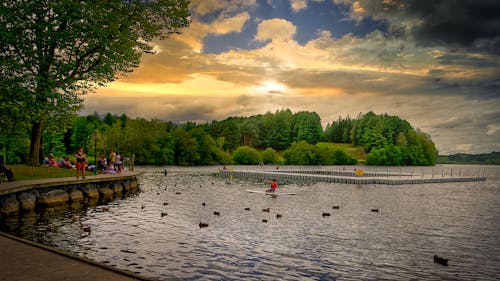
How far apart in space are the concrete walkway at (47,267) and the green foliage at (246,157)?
155m

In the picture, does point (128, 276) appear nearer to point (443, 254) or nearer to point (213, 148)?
point (443, 254)

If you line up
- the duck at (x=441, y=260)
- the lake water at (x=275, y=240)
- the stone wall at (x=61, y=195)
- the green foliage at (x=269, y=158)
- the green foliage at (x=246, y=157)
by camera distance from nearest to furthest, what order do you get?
the lake water at (x=275, y=240), the duck at (x=441, y=260), the stone wall at (x=61, y=195), the green foliage at (x=246, y=157), the green foliage at (x=269, y=158)

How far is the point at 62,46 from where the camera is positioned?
116ft

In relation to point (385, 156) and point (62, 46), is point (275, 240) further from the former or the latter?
point (385, 156)

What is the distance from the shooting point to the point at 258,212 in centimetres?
2867

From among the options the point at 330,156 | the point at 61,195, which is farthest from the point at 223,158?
the point at 61,195

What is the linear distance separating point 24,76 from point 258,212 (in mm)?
22647

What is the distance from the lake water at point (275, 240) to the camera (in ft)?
46.4

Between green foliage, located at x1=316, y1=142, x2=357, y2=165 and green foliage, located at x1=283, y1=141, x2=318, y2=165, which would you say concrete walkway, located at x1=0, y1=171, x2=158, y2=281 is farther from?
green foliage, located at x1=316, y1=142, x2=357, y2=165

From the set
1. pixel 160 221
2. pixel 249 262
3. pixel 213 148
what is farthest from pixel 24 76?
pixel 213 148

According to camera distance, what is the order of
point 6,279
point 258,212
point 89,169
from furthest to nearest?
point 89,169
point 258,212
point 6,279

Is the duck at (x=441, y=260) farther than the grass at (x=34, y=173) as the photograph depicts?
No

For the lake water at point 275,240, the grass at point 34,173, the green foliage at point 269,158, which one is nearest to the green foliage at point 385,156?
the green foliage at point 269,158

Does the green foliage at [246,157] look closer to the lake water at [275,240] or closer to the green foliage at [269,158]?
the green foliage at [269,158]
